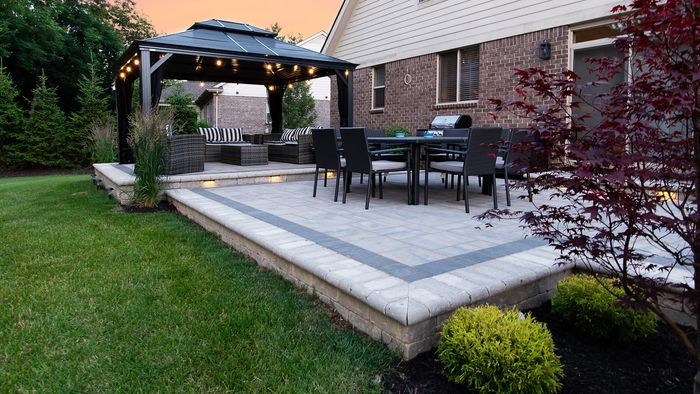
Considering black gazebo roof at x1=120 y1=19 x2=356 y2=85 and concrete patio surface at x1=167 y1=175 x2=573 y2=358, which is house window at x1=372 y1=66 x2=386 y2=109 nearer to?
black gazebo roof at x1=120 y1=19 x2=356 y2=85

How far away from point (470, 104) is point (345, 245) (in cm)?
609

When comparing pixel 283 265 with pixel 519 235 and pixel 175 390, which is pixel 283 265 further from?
pixel 519 235

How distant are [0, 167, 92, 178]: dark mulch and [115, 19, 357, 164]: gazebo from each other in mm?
5075

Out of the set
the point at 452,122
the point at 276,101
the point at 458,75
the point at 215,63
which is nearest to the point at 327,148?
the point at 452,122

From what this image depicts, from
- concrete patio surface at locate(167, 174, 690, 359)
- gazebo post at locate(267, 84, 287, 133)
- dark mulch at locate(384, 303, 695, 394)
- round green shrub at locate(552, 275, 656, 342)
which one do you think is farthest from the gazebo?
round green shrub at locate(552, 275, 656, 342)

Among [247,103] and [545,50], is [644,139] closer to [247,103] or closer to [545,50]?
[545,50]

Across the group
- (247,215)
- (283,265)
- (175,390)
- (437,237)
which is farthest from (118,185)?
(175,390)

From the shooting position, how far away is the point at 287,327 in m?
2.17

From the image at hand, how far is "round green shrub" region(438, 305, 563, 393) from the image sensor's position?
1600 millimetres

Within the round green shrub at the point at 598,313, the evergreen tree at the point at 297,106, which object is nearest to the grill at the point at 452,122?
the round green shrub at the point at 598,313

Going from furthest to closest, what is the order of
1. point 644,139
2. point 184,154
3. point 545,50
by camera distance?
point 545,50
point 184,154
point 644,139

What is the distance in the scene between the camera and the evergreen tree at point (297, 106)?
1997 centimetres

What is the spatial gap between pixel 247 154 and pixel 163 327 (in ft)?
19.5

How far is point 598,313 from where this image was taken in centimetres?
207
